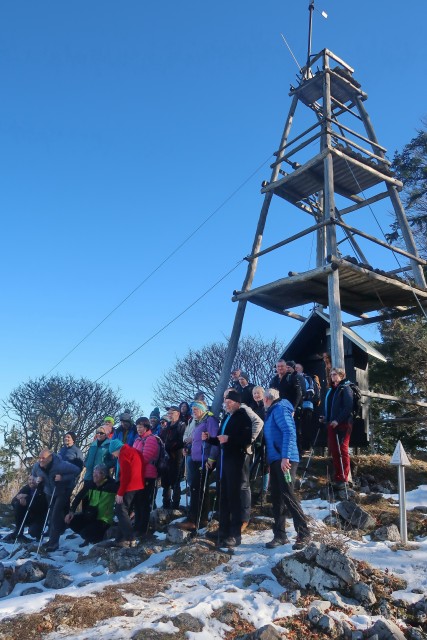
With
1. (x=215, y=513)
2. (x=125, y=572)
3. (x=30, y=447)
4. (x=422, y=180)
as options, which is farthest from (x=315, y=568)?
(x=30, y=447)

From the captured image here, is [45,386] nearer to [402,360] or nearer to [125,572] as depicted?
[402,360]

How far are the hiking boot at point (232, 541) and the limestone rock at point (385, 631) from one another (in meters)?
2.31

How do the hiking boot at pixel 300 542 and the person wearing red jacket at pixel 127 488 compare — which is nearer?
the hiking boot at pixel 300 542

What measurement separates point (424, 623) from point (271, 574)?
1.54 metres

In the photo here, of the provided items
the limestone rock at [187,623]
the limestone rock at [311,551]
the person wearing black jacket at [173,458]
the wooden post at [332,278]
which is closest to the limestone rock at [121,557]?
the person wearing black jacket at [173,458]

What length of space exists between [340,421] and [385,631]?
3.63m

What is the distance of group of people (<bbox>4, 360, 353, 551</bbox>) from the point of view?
6234 millimetres

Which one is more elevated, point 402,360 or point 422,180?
point 422,180

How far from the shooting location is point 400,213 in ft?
38.0

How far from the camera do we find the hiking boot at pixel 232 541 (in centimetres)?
617

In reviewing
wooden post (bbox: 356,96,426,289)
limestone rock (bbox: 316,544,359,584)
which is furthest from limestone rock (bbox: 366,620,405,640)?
wooden post (bbox: 356,96,426,289)

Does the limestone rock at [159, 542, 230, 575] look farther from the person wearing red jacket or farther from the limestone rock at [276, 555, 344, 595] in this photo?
the person wearing red jacket

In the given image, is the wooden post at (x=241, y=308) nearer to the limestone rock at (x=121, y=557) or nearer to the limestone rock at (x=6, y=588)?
→ the limestone rock at (x=121, y=557)

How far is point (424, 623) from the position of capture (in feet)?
14.1
